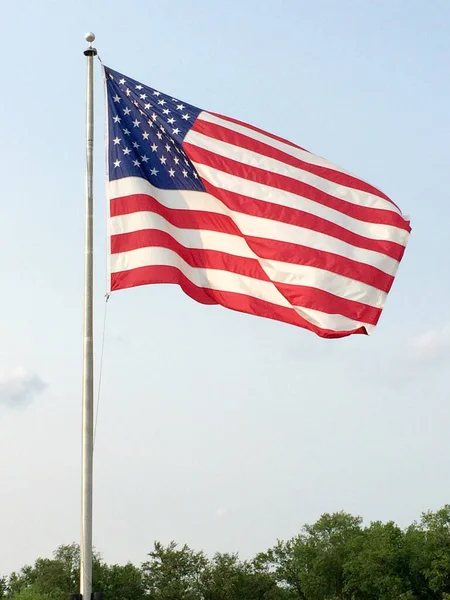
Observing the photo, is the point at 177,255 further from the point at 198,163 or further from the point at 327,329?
the point at 327,329

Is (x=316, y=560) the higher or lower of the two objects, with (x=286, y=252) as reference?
higher

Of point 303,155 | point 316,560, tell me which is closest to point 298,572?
point 316,560

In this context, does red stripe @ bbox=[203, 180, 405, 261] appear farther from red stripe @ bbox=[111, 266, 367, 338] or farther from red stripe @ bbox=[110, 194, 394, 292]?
red stripe @ bbox=[111, 266, 367, 338]

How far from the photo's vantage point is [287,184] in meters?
17.0

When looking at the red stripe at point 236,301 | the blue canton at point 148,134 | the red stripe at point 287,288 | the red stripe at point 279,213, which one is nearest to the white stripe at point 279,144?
the blue canton at point 148,134

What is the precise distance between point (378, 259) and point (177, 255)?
12.0 ft

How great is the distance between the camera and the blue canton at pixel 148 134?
52.1 feet

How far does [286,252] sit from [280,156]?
1.91 m

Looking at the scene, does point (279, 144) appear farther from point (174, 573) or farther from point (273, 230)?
point (174, 573)

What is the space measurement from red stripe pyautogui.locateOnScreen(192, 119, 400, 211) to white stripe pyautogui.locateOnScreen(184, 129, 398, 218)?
0.20ft

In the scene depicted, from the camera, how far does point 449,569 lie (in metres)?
89.2

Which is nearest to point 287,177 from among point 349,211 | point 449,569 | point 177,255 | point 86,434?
point 349,211

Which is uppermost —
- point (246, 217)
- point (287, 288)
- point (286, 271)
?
point (246, 217)

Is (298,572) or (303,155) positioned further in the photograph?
(298,572)
